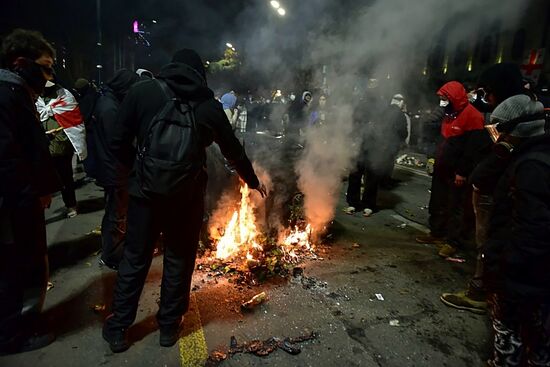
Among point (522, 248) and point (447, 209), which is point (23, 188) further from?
point (447, 209)

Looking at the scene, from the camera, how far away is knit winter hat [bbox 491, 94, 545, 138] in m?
2.62

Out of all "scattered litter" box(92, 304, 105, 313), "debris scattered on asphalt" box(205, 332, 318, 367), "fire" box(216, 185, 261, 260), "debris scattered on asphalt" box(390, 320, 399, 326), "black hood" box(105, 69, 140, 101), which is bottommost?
"scattered litter" box(92, 304, 105, 313)

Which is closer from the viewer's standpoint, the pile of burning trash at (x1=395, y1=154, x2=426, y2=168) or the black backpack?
the black backpack

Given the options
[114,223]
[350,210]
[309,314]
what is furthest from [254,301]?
[350,210]

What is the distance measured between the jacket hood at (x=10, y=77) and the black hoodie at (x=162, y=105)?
791 millimetres

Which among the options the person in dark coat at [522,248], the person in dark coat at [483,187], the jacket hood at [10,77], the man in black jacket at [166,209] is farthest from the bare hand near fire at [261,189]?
the person in dark coat at [483,187]

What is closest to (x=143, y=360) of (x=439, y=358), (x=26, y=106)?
(x=26, y=106)

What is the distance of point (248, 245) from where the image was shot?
4.71m

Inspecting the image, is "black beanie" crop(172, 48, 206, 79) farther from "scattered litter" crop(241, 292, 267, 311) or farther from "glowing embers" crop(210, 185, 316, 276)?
"scattered litter" crop(241, 292, 267, 311)

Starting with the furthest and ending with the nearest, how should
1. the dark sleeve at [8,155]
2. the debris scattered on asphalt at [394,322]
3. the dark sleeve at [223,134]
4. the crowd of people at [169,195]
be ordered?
the debris scattered on asphalt at [394,322] → the dark sleeve at [223,134] → the dark sleeve at [8,155] → the crowd of people at [169,195]

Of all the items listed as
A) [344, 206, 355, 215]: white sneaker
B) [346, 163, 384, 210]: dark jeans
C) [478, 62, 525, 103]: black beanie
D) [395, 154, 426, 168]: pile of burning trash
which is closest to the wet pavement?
[344, 206, 355, 215]: white sneaker

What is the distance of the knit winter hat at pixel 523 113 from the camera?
8.59 ft

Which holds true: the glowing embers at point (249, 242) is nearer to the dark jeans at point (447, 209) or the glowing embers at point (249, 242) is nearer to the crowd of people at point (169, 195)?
the crowd of people at point (169, 195)

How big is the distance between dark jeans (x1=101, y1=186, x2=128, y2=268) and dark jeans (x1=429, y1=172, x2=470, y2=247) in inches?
180
